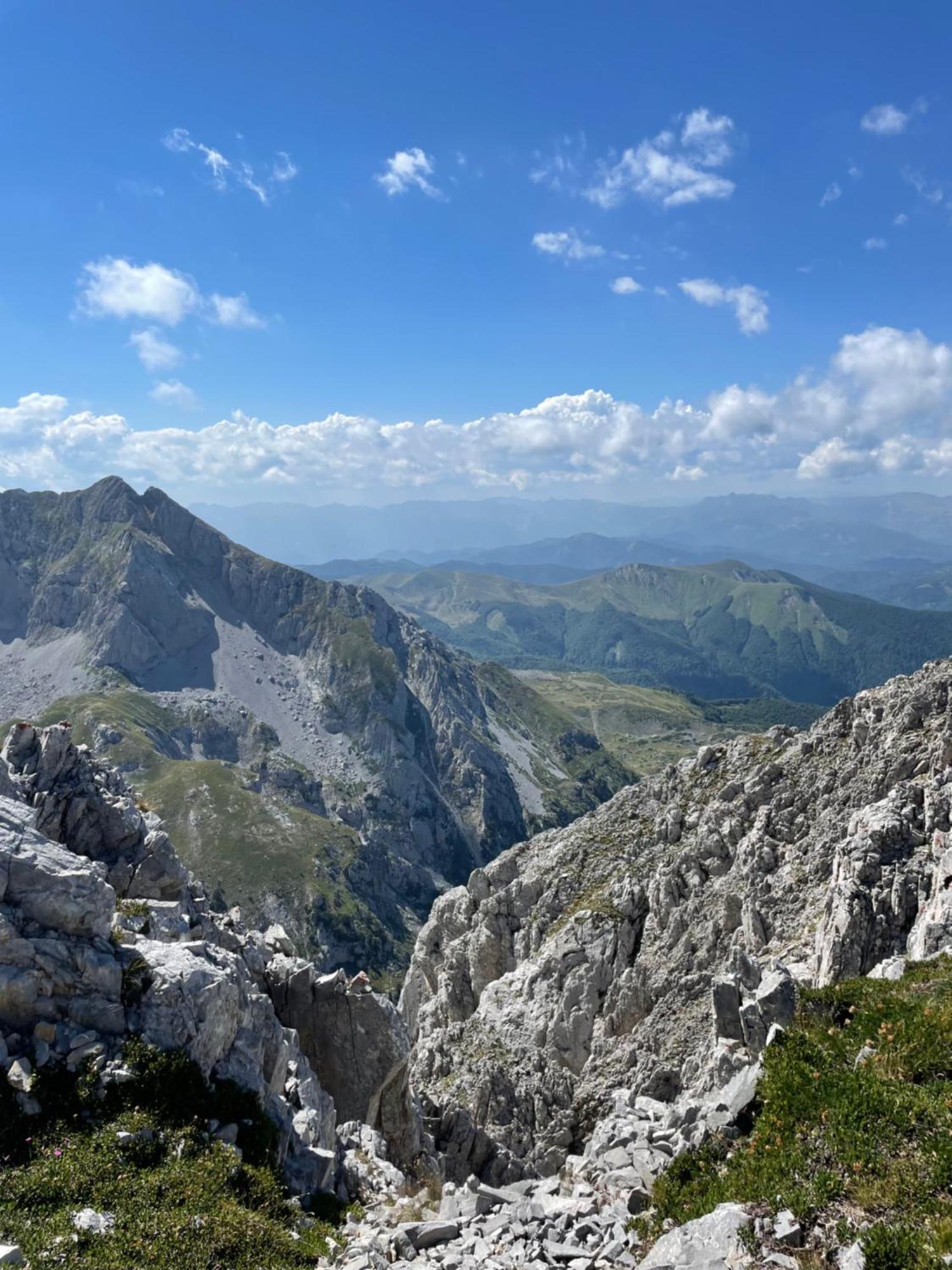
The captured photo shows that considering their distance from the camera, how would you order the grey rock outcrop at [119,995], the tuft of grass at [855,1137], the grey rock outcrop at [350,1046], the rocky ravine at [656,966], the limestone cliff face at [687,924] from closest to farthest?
the tuft of grass at [855,1137], the rocky ravine at [656,966], the grey rock outcrop at [119,995], the grey rock outcrop at [350,1046], the limestone cliff face at [687,924]

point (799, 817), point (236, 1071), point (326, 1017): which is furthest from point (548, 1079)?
point (236, 1071)

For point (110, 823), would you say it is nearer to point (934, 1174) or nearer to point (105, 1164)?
point (105, 1164)

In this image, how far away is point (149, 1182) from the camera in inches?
754

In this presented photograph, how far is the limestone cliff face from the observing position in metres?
39.7

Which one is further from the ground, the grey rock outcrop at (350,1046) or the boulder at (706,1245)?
the boulder at (706,1245)

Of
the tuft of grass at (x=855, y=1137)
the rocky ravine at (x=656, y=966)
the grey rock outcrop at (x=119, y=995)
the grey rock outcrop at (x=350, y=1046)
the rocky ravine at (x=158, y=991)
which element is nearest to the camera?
the tuft of grass at (x=855, y=1137)

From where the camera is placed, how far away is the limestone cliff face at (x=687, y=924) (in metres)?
39.7

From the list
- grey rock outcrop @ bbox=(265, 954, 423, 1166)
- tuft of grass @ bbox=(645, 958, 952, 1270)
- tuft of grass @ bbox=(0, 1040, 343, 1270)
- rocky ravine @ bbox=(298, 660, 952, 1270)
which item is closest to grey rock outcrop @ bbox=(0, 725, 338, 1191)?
tuft of grass @ bbox=(0, 1040, 343, 1270)

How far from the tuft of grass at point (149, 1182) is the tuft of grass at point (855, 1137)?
1023 centimetres

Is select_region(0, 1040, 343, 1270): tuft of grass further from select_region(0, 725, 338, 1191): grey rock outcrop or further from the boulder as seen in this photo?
the boulder

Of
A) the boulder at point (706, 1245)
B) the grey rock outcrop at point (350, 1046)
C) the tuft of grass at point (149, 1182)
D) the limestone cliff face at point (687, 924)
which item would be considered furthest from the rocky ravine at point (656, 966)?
the grey rock outcrop at point (350, 1046)

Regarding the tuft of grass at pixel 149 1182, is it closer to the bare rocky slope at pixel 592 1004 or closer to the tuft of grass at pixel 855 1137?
the bare rocky slope at pixel 592 1004

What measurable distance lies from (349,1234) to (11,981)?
499 inches

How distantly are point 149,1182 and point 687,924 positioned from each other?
148ft
